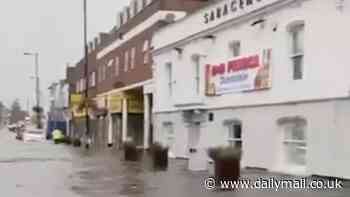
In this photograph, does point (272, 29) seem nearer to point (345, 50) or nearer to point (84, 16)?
point (345, 50)

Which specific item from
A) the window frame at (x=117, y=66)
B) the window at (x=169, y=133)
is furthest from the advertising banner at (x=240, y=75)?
the window frame at (x=117, y=66)

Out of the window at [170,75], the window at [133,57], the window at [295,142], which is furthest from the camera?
the window at [133,57]

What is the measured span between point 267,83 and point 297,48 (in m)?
1.85

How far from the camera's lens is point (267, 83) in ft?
77.7

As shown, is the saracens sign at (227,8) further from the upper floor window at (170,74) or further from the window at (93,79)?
the window at (93,79)

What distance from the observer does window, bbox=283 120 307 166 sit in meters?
21.9

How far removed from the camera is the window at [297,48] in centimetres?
2196

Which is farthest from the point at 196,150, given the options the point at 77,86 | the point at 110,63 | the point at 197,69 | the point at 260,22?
the point at 77,86

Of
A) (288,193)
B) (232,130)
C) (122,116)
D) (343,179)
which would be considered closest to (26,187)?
(288,193)

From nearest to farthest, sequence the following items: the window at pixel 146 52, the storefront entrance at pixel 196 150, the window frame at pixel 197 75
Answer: the storefront entrance at pixel 196 150 → the window frame at pixel 197 75 → the window at pixel 146 52

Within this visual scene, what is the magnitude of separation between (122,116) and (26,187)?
103 ft

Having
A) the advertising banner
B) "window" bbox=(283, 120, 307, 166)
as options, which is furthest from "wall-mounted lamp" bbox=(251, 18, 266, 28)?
"window" bbox=(283, 120, 307, 166)

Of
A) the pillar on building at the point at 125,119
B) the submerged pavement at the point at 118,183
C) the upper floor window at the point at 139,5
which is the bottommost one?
the submerged pavement at the point at 118,183

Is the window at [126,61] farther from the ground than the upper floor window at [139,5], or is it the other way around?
the upper floor window at [139,5]
